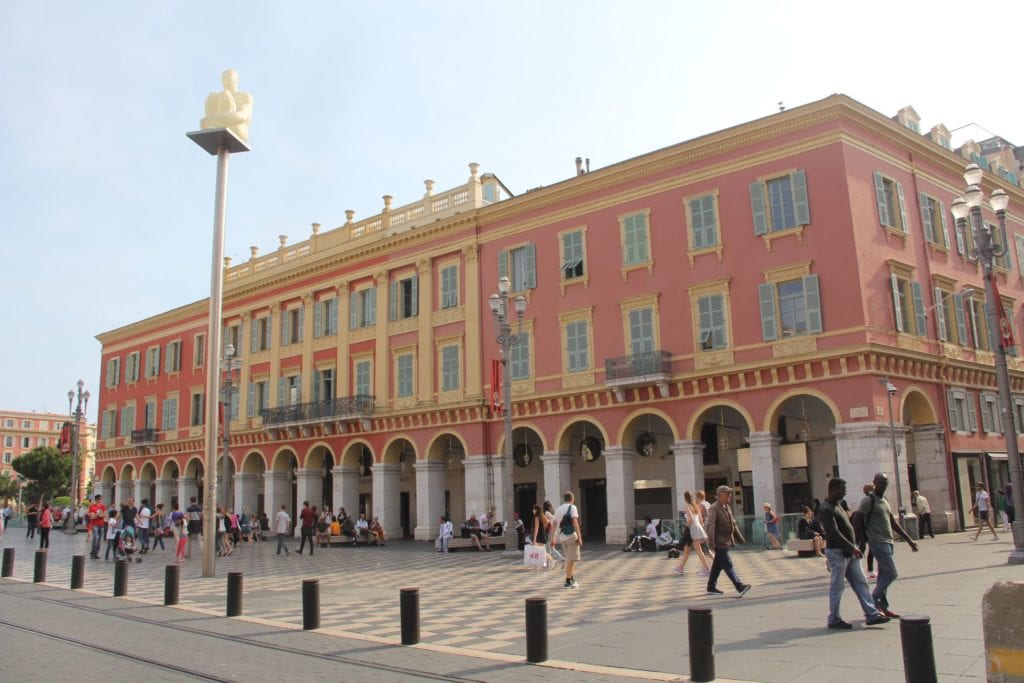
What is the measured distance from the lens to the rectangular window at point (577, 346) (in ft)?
100

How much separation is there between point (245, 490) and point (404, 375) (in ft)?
45.6

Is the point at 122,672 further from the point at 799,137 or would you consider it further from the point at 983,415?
the point at 983,415

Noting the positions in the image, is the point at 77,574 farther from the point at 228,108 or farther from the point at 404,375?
the point at 404,375

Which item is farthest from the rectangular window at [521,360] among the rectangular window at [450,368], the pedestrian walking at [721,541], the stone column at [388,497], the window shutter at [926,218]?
the pedestrian walking at [721,541]

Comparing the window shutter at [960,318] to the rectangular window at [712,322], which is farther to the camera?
the window shutter at [960,318]

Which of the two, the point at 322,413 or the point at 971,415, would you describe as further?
the point at 322,413

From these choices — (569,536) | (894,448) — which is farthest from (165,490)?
(894,448)

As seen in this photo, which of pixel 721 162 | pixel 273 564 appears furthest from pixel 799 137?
pixel 273 564

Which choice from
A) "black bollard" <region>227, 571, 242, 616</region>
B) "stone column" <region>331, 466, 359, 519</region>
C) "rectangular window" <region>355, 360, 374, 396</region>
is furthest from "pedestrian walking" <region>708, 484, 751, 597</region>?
"stone column" <region>331, 466, 359, 519</region>

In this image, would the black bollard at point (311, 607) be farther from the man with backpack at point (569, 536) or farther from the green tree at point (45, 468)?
the green tree at point (45, 468)

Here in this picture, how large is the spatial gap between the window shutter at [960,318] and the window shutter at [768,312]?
7282mm

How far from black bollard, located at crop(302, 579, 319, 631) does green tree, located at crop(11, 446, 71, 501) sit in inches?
3581

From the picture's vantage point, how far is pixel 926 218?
28.4 meters

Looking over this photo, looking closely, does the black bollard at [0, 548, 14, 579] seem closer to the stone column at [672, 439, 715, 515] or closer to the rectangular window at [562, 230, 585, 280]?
→ the stone column at [672, 439, 715, 515]
